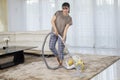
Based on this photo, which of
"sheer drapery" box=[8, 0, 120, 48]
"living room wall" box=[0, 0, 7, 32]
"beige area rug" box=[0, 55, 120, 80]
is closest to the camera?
"beige area rug" box=[0, 55, 120, 80]

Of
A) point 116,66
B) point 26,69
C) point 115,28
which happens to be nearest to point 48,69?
point 26,69

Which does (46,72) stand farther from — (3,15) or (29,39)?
(3,15)

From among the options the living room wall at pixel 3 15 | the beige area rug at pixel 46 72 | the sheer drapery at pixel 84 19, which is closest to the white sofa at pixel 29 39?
the beige area rug at pixel 46 72

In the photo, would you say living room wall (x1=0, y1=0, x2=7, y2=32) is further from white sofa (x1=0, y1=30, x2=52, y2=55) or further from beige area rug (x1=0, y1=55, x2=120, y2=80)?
beige area rug (x1=0, y1=55, x2=120, y2=80)

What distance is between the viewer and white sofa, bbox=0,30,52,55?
6.60 meters

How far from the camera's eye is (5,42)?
7.10m

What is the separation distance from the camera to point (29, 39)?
22.4 feet

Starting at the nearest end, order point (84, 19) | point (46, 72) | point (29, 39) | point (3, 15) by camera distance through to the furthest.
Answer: point (46, 72) → point (29, 39) → point (84, 19) → point (3, 15)

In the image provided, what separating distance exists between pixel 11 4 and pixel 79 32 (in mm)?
3615

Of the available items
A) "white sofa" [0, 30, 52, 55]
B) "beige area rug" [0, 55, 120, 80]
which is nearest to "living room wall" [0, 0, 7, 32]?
"white sofa" [0, 30, 52, 55]

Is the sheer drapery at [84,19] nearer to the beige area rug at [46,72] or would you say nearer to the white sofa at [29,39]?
the white sofa at [29,39]

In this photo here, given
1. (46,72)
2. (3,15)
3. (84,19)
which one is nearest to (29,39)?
(46,72)

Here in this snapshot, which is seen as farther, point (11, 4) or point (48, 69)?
point (11, 4)

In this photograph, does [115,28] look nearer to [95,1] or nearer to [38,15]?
[95,1]
